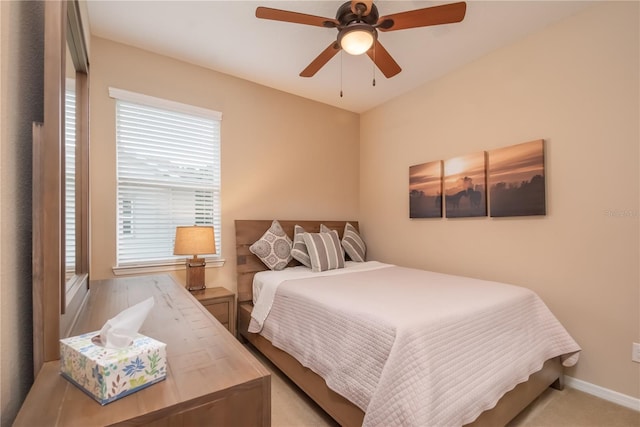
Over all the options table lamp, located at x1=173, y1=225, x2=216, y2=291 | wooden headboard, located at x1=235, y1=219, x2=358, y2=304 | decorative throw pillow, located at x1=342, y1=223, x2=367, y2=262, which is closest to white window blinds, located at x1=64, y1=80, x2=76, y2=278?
→ table lamp, located at x1=173, y1=225, x2=216, y2=291

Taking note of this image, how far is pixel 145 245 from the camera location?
105 inches

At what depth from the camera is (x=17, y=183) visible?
2.39 feet

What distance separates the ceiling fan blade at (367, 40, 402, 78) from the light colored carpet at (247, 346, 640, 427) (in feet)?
7.85

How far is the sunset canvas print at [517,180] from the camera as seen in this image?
2428mm

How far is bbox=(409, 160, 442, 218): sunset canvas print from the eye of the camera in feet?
10.4

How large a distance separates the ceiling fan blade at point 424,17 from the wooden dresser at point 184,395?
1.89 metres

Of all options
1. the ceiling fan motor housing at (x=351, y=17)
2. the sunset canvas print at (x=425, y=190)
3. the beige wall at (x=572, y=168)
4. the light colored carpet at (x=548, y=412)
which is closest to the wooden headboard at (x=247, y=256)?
the light colored carpet at (x=548, y=412)

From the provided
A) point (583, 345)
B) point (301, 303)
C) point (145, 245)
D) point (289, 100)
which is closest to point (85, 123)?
point (145, 245)

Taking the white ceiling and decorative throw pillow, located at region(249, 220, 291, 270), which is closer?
the white ceiling

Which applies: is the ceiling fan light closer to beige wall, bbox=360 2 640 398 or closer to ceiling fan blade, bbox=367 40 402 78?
ceiling fan blade, bbox=367 40 402 78

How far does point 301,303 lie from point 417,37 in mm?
2305

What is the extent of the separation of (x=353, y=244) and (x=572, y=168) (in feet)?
7.05

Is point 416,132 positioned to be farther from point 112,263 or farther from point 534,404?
point 112,263

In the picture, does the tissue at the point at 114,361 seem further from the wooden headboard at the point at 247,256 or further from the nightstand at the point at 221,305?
the wooden headboard at the point at 247,256
